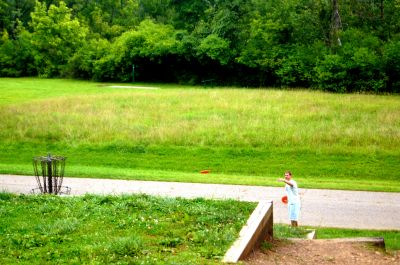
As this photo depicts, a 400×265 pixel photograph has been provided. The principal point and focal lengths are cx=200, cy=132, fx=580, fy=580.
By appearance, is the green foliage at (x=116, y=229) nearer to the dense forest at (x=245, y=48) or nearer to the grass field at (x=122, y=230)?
the grass field at (x=122, y=230)

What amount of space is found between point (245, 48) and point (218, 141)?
31.9 m

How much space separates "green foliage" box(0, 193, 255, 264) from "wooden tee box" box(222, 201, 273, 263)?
0.16 metres

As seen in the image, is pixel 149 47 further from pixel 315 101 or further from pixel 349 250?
pixel 349 250

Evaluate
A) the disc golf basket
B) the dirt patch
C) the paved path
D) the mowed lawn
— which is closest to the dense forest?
the mowed lawn

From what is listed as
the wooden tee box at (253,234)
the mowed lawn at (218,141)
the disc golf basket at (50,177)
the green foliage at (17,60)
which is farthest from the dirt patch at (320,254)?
the green foliage at (17,60)

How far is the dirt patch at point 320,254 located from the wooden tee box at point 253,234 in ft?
0.45

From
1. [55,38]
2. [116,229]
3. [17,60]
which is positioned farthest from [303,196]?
[17,60]

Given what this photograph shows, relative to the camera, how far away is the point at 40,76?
67688mm

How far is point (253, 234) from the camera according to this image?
853 centimetres

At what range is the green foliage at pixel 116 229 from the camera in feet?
25.8

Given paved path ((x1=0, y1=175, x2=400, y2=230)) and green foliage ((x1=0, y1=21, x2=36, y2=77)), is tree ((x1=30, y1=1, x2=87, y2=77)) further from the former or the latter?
paved path ((x1=0, y1=175, x2=400, y2=230))

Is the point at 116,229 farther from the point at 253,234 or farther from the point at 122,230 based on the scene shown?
the point at 253,234

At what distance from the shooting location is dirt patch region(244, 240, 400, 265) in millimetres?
8211

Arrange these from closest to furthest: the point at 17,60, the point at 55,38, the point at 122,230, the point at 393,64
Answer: the point at 122,230
the point at 393,64
the point at 17,60
the point at 55,38
